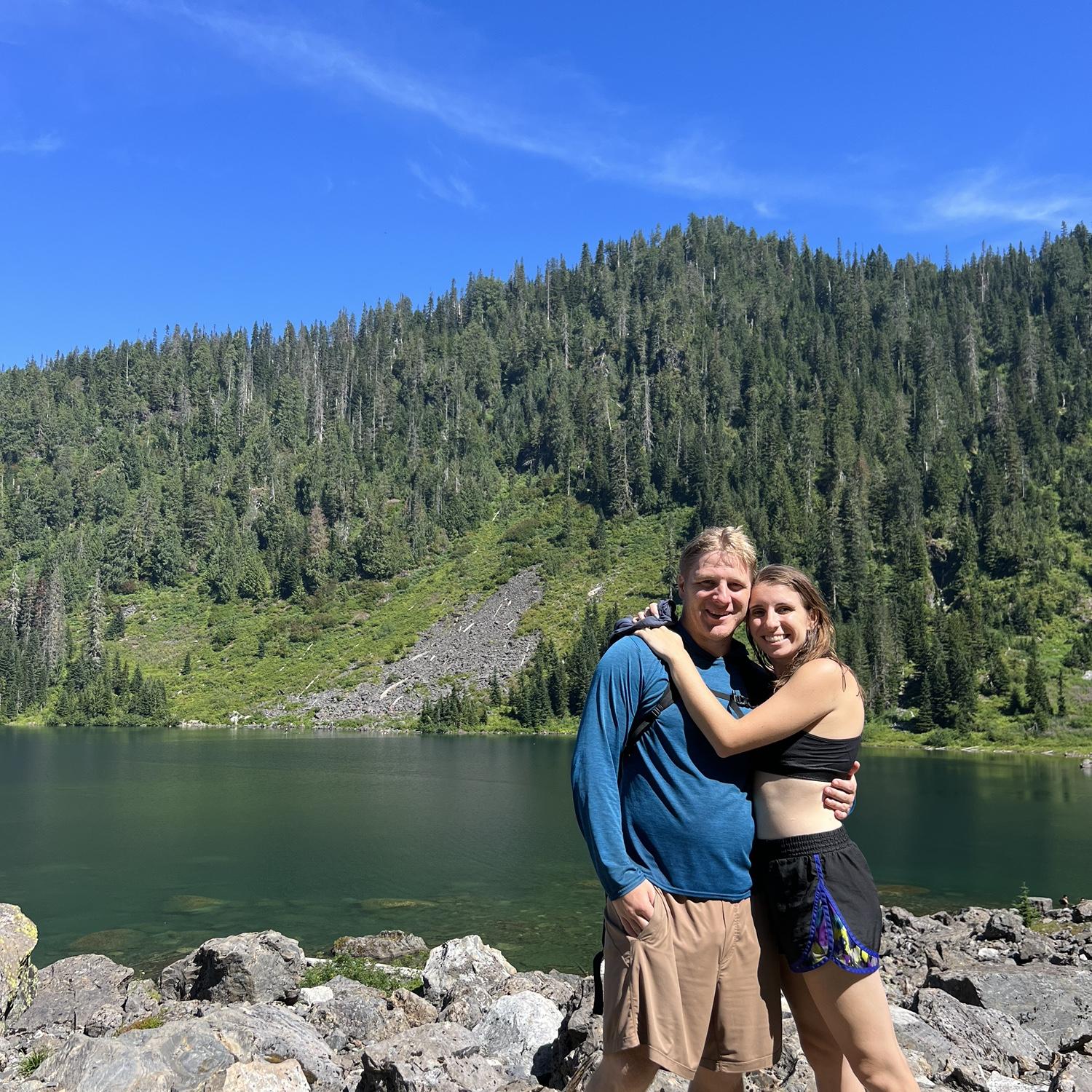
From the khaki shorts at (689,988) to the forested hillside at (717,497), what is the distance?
9163 cm

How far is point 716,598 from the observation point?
199 inches

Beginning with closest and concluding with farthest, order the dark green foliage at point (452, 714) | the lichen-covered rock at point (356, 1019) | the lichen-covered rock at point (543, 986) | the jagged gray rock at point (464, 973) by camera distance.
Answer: the lichen-covered rock at point (356, 1019)
the lichen-covered rock at point (543, 986)
the jagged gray rock at point (464, 973)
the dark green foliage at point (452, 714)

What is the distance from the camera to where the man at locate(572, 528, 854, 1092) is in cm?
461

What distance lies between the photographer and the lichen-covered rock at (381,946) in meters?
22.2

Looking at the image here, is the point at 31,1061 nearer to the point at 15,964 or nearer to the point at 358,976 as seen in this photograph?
the point at 15,964

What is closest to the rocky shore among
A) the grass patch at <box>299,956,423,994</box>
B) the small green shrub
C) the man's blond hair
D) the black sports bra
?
the grass patch at <box>299,956,423,994</box>

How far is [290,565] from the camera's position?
16150cm

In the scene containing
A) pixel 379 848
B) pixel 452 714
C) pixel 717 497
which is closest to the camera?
pixel 379 848

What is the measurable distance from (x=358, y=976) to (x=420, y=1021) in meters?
A: 7.02

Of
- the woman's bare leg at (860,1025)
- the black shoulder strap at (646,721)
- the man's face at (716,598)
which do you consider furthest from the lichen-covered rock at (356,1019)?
the man's face at (716,598)

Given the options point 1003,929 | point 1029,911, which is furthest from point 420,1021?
point 1029,911

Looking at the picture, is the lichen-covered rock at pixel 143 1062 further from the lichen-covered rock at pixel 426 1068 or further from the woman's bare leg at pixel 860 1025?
the woman's bare leg at pixel 860 1025

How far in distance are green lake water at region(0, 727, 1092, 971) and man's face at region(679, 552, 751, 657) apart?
63.2ft

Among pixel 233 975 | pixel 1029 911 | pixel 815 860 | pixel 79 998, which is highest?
pixel 815 860
